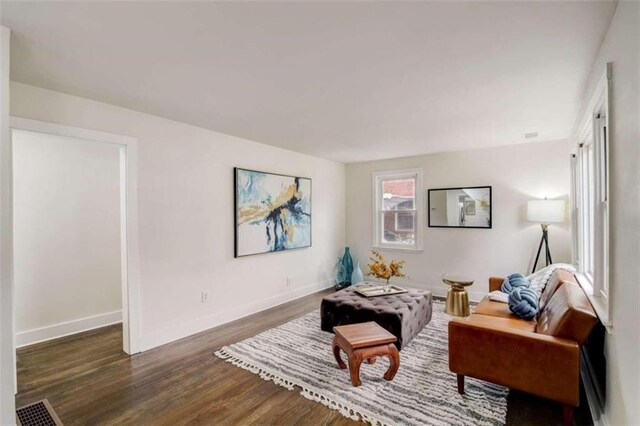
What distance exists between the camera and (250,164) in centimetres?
432

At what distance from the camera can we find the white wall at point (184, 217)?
9.50ft

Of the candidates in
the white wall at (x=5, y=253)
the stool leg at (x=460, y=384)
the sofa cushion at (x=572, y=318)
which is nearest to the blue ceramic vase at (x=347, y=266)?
the stool leg at (x=460, y=384)

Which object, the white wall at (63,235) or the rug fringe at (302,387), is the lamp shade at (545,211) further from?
the white wall at (63,235)

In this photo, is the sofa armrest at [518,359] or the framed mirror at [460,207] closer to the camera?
the sofa armrest at [518,359]

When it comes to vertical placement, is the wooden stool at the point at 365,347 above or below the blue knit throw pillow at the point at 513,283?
below

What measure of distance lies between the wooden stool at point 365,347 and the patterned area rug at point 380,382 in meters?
0.12

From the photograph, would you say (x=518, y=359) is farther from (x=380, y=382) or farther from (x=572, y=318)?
(x=380, y=382)

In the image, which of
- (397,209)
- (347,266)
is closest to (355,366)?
(347,266)

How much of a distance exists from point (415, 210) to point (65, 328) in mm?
5328

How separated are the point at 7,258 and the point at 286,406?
1981mm

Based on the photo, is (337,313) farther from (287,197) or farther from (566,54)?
(566,54)

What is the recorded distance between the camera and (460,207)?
5.02 m

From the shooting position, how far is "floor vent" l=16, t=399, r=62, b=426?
208 cm

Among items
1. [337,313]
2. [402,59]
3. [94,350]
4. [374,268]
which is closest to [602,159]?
[402,59]
